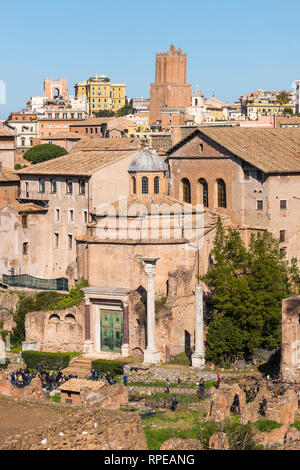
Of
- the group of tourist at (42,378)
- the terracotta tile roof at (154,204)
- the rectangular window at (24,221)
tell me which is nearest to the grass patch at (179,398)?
the group of tourist at (42,378)

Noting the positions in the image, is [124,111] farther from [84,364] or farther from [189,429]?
[189,429]

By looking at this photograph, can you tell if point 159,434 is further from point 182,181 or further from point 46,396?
point 182,181

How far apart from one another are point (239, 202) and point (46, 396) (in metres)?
15.1

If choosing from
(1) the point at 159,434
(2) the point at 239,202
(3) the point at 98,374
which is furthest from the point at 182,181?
(1) the point at 159,434

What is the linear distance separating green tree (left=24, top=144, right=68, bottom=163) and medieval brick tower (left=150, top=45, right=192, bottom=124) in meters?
80.0

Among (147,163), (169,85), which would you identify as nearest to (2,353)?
(147,163)

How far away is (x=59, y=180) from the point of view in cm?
5231

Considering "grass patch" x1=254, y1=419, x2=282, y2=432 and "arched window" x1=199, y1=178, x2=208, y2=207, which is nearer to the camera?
"grass patch" x1=254, y1=419, x2=282, y2=432

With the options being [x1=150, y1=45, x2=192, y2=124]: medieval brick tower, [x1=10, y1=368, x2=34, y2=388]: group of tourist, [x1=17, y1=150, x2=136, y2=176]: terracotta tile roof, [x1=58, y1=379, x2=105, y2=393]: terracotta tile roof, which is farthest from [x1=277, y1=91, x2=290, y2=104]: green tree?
[x1=58, y1=379, x2=105, y2=393]: terracotta tile roof

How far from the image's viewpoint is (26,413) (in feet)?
80.5

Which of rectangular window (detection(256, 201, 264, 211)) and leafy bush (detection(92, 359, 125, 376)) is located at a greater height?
rectangular window (detection(256, 201, 264, 211))

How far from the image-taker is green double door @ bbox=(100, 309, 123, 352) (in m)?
42.6

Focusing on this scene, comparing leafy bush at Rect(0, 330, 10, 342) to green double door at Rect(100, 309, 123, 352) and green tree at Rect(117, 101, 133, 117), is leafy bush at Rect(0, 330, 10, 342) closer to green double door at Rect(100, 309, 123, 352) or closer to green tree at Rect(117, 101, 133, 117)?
green double door at Rect(100, 309, 123, 352)

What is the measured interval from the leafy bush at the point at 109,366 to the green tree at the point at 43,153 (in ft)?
168
